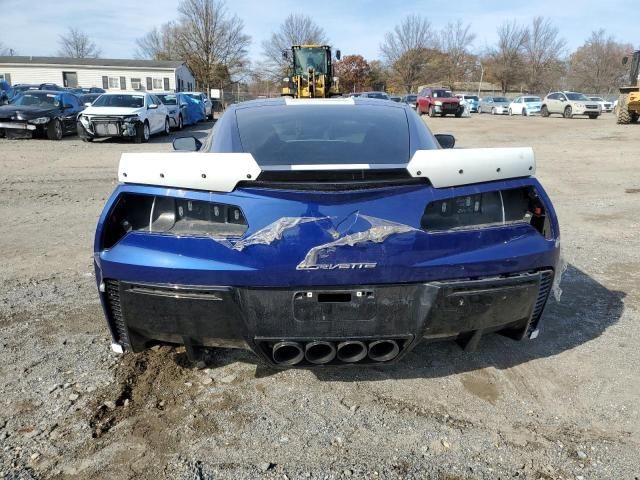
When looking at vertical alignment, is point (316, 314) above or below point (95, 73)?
below

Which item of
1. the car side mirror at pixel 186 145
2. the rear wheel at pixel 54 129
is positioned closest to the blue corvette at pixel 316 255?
the car side mirror at pixel 186 145

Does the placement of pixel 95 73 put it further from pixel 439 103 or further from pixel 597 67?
pixel 597 67

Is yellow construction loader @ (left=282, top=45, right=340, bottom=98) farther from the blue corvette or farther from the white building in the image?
the white building

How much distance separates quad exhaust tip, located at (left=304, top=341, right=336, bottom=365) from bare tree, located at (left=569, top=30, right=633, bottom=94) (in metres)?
86.0

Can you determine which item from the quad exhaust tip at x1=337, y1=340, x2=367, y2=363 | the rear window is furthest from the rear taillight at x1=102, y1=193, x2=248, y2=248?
the quad exhaust tip at x1=337, y1=340, x2=367, y2=363

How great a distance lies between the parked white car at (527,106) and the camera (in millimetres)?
37438

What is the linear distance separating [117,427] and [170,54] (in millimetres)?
76119

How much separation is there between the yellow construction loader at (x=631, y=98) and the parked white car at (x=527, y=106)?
12468 millimetres

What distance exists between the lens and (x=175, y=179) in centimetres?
232

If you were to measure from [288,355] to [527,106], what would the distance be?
39.7 metres

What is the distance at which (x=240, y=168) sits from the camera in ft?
7.45

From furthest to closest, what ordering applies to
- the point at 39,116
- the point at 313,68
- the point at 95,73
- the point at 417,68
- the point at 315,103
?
the point at 417,68 → the point at 95,73 → the point at 313,68 → the point at 39,116 → the point at 315,103

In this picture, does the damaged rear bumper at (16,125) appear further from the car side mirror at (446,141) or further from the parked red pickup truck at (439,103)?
the parked red pickup truck at (439,103)

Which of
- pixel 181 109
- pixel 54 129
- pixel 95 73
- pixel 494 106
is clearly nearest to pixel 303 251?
pixel 54 129
